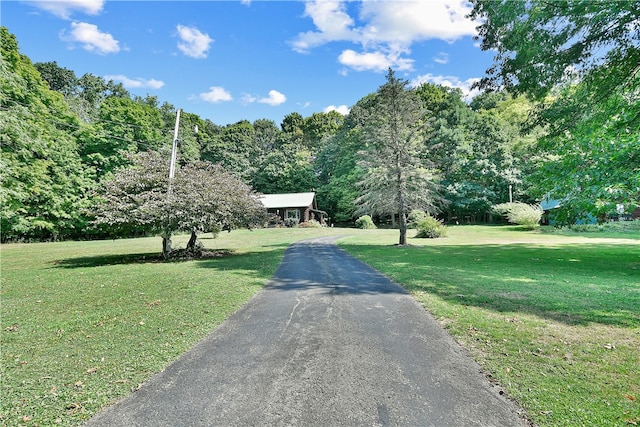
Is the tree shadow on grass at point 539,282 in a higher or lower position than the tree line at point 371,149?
lower

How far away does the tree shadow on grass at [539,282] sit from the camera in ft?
18.8

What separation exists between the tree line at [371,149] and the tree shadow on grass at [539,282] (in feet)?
6.89

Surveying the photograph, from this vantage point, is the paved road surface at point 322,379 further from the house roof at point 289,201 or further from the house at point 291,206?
the house at point 291,206

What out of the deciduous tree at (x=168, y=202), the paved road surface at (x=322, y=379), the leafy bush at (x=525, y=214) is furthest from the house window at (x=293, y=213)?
the paved road surface at (x=322, y=379)

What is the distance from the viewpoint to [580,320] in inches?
203

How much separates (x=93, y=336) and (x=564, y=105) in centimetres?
1618

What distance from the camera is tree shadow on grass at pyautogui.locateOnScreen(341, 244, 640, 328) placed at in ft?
18.8

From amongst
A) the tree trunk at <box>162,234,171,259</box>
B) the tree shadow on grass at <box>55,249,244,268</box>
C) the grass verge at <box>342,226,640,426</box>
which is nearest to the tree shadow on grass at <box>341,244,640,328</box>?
the grass verge at <box>342,226,640,426</box>

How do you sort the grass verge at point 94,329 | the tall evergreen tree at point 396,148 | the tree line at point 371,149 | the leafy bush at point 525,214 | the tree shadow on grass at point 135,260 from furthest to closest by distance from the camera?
the leafy bush at point 525,214, the tall evergreen tree at point 396,148, the tree shadow on grass at point 135,260, the tree line at point 371,149, the grass verge at point 94,329

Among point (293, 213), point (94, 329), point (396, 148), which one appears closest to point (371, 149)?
point (396, 148)

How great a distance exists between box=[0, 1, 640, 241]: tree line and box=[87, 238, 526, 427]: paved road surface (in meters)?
7.21

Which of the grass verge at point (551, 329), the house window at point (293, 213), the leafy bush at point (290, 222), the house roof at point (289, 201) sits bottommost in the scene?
the grass verge at point (551, 329)

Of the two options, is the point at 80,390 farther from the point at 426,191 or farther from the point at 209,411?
the point at 426,191

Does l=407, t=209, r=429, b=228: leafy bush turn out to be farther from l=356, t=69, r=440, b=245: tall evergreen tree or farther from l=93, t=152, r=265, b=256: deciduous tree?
l=93, t=152, r=265, b=256: deciduous tree
